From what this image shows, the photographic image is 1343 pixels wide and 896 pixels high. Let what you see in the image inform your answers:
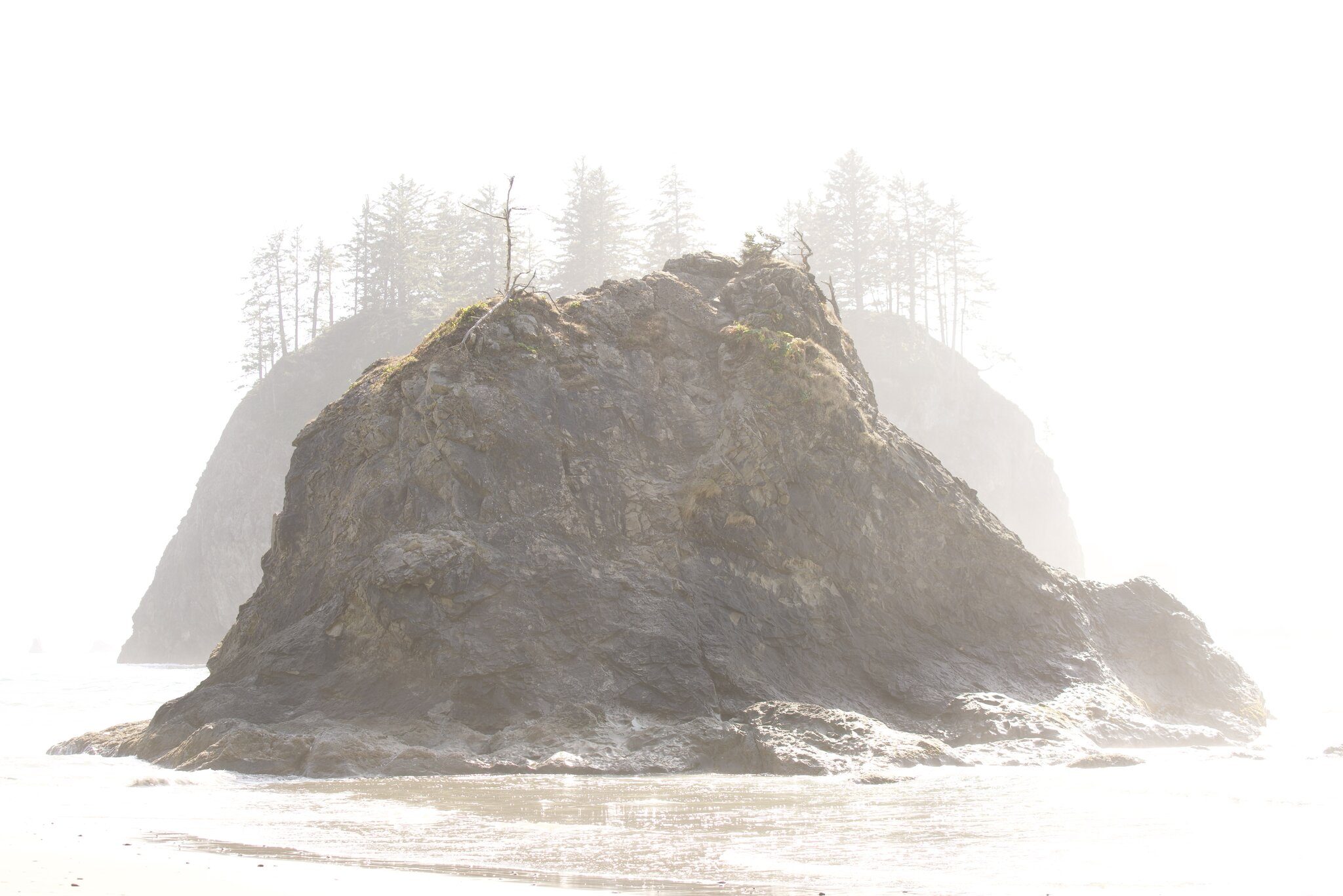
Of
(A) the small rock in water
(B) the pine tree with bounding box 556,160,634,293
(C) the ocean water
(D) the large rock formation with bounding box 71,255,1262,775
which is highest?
(B) the pine tree with bounding box 556,160,634,293

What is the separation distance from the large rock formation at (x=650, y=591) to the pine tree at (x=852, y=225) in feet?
151

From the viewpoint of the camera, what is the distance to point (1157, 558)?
→ 207 ft

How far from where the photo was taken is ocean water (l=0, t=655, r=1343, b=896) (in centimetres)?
533

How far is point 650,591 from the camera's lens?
39.6 ft

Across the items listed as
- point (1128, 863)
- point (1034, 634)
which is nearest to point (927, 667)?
point (1034, 634)

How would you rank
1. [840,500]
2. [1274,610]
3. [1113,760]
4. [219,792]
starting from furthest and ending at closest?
[1274,610] → [840,500] → [1113,760] → [219,792]

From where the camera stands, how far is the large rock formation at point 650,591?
433 inches

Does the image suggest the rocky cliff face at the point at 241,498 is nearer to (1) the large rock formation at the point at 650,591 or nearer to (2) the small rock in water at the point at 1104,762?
(1) the large rock formation at the point at 650,591

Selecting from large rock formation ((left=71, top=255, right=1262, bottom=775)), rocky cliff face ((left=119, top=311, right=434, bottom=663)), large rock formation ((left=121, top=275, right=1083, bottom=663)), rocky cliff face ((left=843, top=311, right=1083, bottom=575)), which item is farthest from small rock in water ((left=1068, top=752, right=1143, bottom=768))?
rocky cliff face ((left=119, top=311, right=434, bottom=663))

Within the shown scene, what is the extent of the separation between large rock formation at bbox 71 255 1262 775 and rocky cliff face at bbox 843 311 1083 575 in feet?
126

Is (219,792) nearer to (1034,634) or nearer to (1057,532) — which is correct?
Answer: (1034,634)

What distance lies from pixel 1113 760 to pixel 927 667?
2.49 meters

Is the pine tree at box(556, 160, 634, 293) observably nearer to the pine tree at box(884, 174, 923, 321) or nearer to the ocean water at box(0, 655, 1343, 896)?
the pine tree at box(884, 174, 923, 321)

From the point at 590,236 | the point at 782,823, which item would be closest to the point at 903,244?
the point at 590,236
